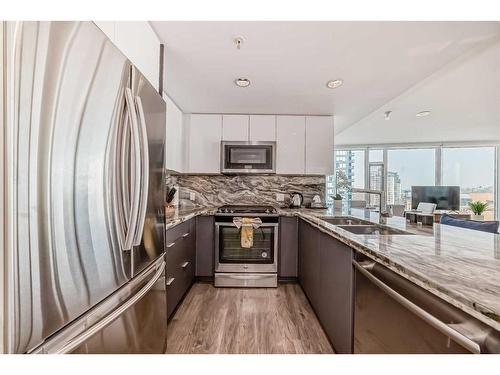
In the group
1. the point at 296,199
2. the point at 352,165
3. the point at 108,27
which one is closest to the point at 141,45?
the point at 108,27

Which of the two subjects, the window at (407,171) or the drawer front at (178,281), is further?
the window at (407,171)

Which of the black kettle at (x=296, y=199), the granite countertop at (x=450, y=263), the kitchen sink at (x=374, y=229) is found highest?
the black kettle at (x=296, y=199)

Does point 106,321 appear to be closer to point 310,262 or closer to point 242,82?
point 310,262

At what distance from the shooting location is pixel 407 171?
6.28m

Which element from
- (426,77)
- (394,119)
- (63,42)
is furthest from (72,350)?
(394,119)

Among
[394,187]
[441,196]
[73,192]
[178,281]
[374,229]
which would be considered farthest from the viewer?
[394,187]

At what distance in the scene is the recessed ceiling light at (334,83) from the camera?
2.34m

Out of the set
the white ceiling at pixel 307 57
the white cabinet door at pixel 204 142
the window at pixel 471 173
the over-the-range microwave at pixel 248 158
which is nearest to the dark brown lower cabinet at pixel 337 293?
the white ceiling at pixel 307 57

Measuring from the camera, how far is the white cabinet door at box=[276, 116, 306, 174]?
3.34 meters

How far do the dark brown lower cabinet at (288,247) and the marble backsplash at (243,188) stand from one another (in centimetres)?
64

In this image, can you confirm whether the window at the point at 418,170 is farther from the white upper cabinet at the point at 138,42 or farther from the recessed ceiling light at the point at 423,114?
the white upper cabinet at the point at 138,42

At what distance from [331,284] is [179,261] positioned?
4.29 feet
